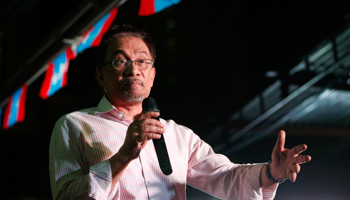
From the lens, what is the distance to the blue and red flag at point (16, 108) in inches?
193

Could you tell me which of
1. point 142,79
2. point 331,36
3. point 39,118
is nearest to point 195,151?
point 142,79

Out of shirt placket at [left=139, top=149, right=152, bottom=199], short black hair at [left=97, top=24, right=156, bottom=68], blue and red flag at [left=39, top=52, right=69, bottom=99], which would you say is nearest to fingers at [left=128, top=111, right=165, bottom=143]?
shirt placket at [left=139, top=149, right=152, bottom=199]

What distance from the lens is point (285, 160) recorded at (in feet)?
4.15

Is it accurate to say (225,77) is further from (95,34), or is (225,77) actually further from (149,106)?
(149,106)

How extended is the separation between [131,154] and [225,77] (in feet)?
15.4

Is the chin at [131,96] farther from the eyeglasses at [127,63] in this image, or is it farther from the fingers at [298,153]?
the fingers at [298,153]

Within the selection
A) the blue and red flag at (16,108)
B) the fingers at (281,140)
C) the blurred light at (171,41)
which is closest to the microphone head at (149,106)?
the fingers at (281,140)

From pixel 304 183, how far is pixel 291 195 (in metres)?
0.18

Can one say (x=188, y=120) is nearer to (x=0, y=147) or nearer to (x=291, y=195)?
(x=291, y=195)

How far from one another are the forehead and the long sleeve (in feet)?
1.31

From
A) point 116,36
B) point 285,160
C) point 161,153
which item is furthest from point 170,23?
point 161,153

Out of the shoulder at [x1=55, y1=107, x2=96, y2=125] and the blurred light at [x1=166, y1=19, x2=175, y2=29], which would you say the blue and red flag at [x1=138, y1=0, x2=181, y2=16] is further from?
the blurred light at [x1=166, y1=19, x2=175, y2=29]

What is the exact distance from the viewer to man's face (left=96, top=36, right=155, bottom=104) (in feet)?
4.72

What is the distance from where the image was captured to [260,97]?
402 cm
